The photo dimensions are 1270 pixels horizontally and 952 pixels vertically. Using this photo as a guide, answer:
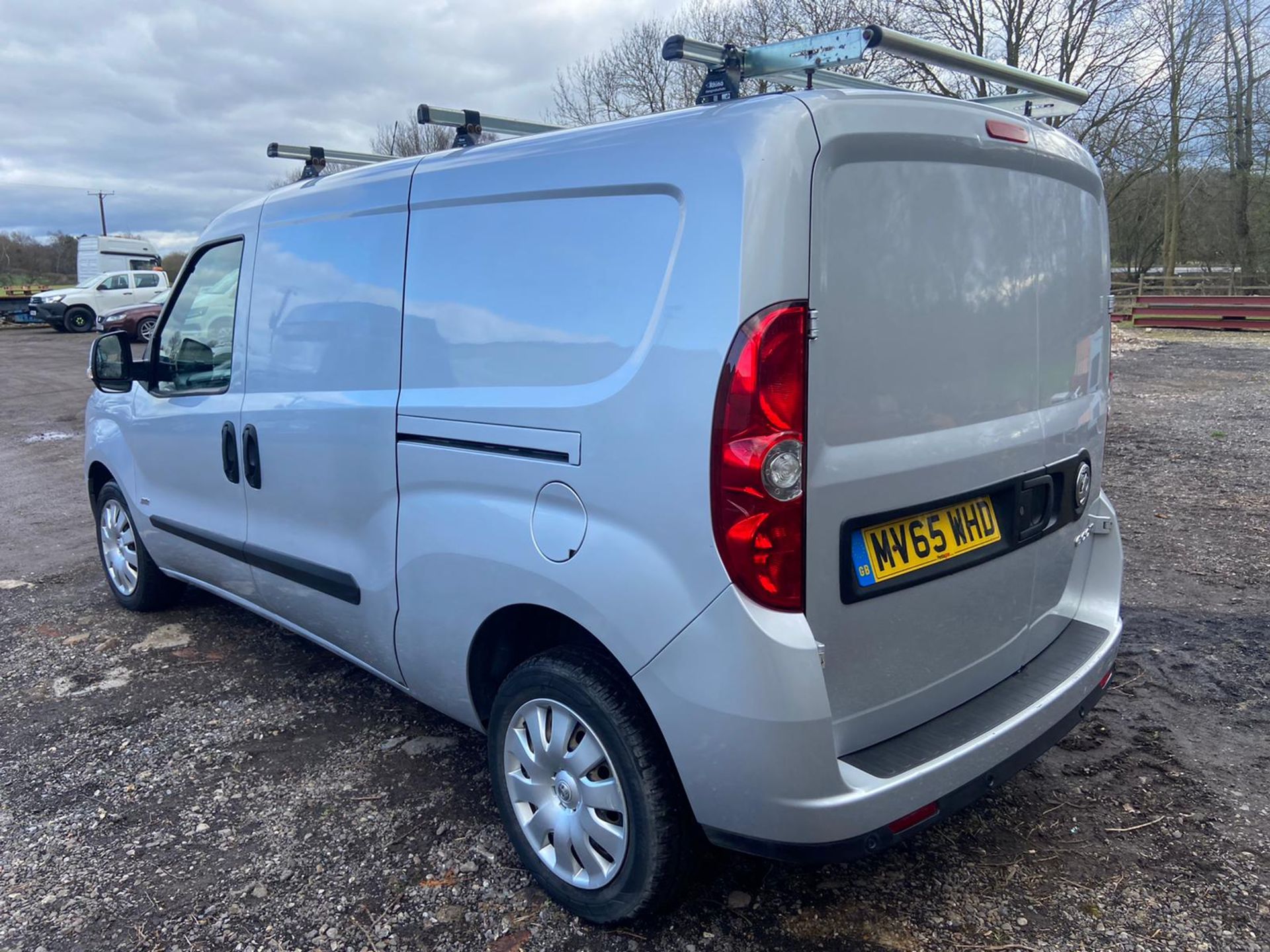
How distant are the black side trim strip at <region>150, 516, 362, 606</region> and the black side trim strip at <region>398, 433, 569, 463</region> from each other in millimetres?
634

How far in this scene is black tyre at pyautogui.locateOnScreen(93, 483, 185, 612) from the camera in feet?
15.1

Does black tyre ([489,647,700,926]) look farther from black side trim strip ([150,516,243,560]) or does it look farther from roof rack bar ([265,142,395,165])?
roof rack bar ([265,142,395,165])

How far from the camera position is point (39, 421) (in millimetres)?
11781

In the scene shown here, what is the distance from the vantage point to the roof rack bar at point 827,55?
6.81ft

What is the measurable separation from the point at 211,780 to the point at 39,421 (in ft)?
35.4

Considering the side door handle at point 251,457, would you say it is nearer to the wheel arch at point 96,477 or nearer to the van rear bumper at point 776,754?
the wheel arch at point 96,477

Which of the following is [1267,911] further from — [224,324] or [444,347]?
[224,324]

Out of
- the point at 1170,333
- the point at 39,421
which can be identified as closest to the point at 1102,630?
the point at 39,421

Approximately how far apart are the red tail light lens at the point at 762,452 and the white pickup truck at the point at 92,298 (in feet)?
97.8

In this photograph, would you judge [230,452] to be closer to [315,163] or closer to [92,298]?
[315,163]

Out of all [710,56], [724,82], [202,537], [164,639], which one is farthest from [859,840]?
[164,639]

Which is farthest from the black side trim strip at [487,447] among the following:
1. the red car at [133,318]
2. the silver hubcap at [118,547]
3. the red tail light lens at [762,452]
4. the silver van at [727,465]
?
the red car at [133,318]

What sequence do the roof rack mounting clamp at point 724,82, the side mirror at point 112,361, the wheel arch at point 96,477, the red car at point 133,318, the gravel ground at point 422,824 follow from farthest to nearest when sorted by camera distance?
the red car at point 133,318 < the wheel arch at point 96,477 < the side mirror at point 112,361 < the gravel ground at point 422,824 < the roof rack mounting clamp at point 724,82

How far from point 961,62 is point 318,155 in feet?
9.48
